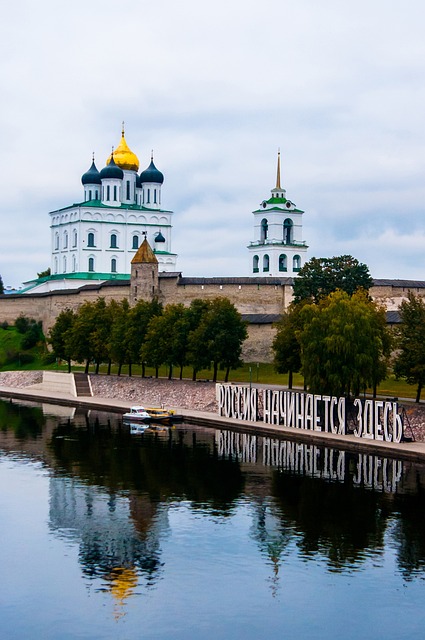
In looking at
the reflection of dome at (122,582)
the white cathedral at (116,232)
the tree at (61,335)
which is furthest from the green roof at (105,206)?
the reflection of dome at (122,582)

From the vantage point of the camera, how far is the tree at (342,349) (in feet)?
143

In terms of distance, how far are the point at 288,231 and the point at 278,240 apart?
249 cm

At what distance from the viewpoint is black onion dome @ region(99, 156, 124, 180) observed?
10348 centimetres

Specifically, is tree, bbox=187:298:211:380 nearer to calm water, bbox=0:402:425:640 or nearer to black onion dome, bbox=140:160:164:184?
calm water, bbox=0:402:425:640

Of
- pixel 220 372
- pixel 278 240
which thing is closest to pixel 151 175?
pixel 278 240

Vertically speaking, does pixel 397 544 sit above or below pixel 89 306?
below

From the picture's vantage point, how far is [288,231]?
373 ft

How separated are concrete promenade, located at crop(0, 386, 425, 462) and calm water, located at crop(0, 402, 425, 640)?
0.78 meters

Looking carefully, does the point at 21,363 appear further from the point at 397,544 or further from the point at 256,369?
the point at 397,544

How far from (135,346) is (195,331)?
22.0 ft

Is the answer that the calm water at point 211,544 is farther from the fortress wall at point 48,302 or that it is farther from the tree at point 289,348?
the fortress wall at point 48,302

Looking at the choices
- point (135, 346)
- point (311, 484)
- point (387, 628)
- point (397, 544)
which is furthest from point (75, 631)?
point (135, 346)

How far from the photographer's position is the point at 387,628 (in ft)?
67.4

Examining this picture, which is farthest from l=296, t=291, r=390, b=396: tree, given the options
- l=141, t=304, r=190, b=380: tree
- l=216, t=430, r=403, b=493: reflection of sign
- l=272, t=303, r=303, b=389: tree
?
l=141, t=304, r=190, b=380: tree
